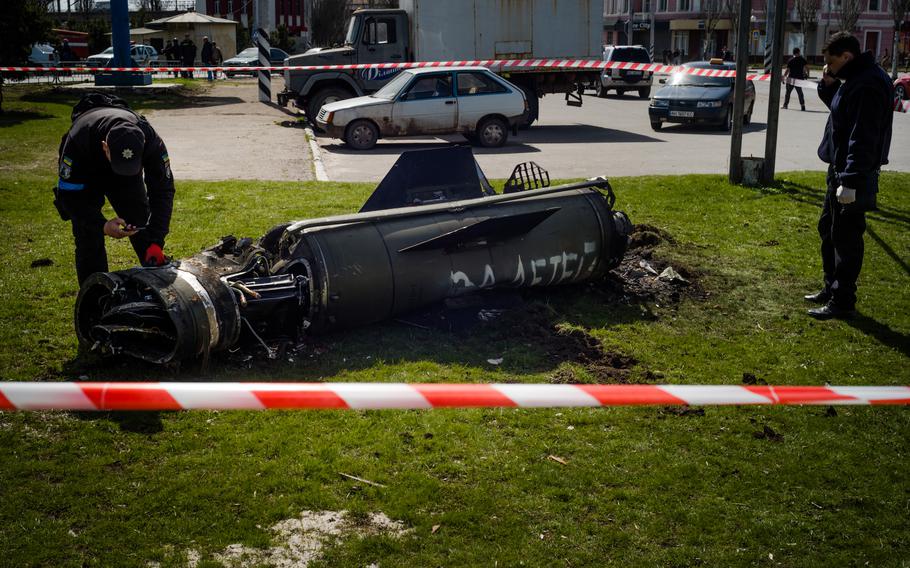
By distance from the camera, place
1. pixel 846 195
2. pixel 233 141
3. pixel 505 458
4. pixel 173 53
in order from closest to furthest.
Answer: pixel 505 458 < pixel 846 195 < pixel 233 141 < pixel 173 53

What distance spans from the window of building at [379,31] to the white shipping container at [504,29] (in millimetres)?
503

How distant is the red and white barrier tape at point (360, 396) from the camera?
2.84 meters

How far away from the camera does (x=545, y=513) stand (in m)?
3.97

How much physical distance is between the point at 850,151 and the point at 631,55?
28921mm

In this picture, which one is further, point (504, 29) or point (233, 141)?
point (504, 29)

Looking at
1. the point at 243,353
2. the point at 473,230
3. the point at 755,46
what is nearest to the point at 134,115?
the point at 243,353

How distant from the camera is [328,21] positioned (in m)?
55.6

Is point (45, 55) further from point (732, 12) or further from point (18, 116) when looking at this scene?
point (732, 12)

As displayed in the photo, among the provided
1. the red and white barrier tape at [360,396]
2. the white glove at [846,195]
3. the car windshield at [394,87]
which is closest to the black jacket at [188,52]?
the car windshield at [394,87]

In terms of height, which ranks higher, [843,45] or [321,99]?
[843,45]

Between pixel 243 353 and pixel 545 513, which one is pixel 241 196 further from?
pixel 545 513

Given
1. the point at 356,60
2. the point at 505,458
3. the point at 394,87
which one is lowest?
A: the point at 505,458

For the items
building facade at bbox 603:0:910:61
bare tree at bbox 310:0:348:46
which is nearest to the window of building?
bare tree at bbox 310:0:348:46

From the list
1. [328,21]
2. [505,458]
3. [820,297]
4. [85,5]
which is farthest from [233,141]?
[85,5]
